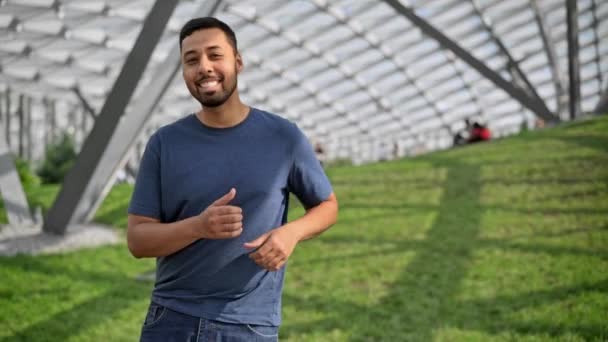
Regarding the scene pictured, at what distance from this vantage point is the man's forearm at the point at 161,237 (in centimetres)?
216

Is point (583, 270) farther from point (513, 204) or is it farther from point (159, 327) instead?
point (159, 327)

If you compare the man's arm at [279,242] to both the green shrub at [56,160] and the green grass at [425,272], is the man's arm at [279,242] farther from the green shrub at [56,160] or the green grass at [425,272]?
the green shrub at [56,160]

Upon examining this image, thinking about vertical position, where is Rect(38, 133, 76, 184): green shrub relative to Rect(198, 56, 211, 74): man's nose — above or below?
below

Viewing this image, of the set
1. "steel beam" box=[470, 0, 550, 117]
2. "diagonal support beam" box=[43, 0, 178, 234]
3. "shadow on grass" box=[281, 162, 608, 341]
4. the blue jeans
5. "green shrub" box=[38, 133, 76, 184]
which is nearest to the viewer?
the blue jeans

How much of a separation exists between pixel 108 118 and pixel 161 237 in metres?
10.2

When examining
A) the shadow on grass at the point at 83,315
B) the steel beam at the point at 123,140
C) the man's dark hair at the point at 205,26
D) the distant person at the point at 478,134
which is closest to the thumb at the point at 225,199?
the man's dark hair at the point at 205,26

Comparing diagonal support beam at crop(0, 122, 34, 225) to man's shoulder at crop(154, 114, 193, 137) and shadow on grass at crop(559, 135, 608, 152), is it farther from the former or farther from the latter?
shadow on grass at crop(559, 135, 608, 152)

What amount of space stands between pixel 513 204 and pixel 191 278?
12251 millimetres

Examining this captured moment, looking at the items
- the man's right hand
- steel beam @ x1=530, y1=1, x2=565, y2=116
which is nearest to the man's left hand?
the man's right hand

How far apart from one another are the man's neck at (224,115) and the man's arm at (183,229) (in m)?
0.35

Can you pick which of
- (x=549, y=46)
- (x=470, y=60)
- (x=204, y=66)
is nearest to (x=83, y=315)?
(x=204, y=66)

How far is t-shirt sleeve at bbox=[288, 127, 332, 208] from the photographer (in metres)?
2.42

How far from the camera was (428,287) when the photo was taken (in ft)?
30.9

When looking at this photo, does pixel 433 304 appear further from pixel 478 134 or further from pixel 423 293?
pixel 478 134
